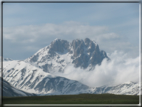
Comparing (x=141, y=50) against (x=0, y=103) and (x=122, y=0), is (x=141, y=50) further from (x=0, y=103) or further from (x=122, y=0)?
(x=0, y=103)

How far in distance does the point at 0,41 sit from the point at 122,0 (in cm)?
1354

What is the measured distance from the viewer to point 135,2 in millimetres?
27156

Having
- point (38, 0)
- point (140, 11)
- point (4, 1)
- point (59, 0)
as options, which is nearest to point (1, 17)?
point (4, 1)

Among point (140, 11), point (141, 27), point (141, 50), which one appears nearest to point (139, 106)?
point (141, 50)

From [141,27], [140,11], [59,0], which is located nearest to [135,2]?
[140,11]

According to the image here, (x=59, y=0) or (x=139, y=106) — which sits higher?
(x=59, y=0)

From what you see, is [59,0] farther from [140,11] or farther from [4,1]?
[140,11]

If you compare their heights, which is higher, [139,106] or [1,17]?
[1,17]

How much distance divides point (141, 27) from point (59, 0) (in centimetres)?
898

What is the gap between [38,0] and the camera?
2672cm

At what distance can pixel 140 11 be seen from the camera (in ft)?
88.4

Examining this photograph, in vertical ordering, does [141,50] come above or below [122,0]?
below

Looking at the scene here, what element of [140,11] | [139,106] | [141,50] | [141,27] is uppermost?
[140,11]

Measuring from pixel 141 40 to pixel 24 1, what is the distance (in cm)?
1284
